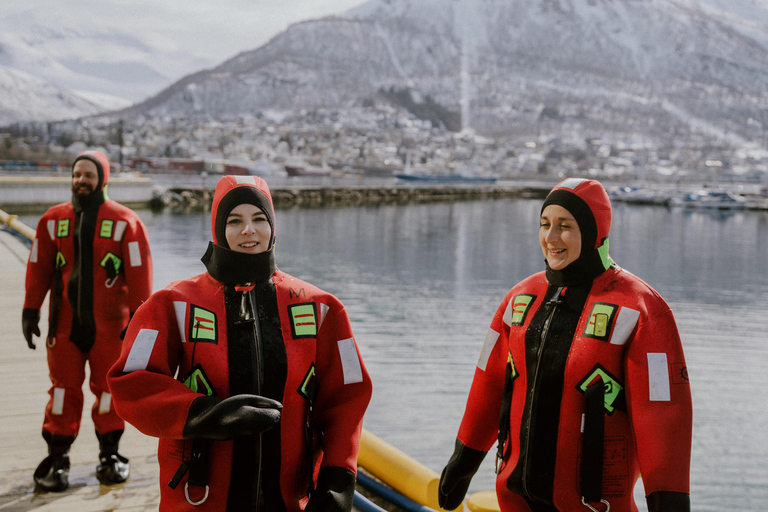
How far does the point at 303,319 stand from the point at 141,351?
1.70ft

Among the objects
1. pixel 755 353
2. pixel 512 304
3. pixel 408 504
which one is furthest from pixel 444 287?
pixel 512 304

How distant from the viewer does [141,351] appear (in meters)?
2.20

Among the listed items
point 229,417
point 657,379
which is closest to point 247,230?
point 229,417

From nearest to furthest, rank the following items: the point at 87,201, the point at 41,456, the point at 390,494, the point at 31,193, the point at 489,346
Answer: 1. the point at 489,346
2. the point at 390,494
3. the point at 87,201
4. the point at 41,456
5. the point at 31,193

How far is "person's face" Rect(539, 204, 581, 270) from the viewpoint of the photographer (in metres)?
2.43

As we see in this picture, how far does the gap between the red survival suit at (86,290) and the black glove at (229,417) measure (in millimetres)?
2207

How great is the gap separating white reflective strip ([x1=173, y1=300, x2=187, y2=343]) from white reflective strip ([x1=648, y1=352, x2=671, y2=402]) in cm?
149

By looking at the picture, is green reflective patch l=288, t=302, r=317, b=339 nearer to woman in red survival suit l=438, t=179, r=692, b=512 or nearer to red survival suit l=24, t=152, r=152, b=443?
woman in red survival suit l=438, t=179, r=692, b=512

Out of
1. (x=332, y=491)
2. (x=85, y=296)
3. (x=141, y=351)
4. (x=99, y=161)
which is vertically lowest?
(x=332, y=491)

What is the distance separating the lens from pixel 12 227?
15.9m

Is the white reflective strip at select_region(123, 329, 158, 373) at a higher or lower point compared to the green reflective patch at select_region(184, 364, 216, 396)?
higher

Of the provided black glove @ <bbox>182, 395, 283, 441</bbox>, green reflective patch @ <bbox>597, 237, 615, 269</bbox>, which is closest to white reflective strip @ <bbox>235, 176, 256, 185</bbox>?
black glove @ <bbox>182, 395, 283, 441</bbox>

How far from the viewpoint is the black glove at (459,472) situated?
2666 mm

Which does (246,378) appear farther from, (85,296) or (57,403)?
(57,403)
